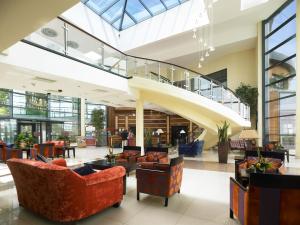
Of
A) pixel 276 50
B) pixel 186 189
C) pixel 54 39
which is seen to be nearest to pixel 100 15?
pixel 54 39

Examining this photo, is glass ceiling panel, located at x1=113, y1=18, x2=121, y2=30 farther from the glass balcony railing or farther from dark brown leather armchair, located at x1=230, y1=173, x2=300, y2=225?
dark brown leather armchair, located at x1=230, y1=173, x2=300, y2=225

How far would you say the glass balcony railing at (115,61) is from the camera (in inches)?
225

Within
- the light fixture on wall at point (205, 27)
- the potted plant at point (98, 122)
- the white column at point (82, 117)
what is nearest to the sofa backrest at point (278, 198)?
the light fixture on wall at point (205, 27)

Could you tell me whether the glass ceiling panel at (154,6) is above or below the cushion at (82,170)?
above

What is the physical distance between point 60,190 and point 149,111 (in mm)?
14728

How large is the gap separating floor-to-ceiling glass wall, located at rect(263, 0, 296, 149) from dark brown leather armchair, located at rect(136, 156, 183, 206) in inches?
360

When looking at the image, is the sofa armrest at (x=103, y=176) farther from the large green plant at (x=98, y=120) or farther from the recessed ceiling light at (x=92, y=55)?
the large green plant at (x=98, y=120)

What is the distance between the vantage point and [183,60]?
16.3 m

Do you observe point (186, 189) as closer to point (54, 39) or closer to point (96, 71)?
point (96, 71)

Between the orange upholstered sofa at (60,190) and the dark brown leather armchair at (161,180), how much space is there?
77cm

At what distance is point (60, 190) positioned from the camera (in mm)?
3125

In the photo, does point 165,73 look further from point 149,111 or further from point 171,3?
point 149,111

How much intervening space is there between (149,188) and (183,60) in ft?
44.2

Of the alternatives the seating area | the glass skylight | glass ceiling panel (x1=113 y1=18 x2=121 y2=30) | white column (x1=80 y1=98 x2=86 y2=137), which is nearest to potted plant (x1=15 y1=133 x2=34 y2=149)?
the seating area
